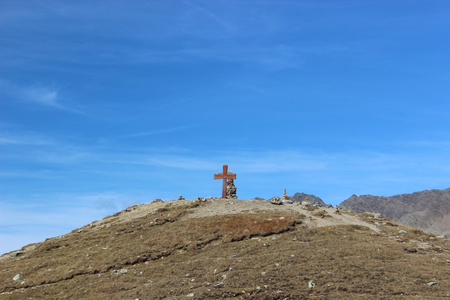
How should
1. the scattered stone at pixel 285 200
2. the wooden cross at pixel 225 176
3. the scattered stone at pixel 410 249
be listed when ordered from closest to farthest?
the scattered stone at pixel 410 249 < the scattered stone at pixel 285 200 < the wooden cross at pixel 225 176

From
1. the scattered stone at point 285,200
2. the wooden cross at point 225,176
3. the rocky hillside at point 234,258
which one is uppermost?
the wooden cross at point 225,176

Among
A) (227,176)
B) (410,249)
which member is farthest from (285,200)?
(410,249)

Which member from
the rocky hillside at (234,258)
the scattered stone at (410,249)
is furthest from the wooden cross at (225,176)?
the scattered stone at (410,249)

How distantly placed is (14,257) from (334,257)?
31.2 meters

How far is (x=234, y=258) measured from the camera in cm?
3328

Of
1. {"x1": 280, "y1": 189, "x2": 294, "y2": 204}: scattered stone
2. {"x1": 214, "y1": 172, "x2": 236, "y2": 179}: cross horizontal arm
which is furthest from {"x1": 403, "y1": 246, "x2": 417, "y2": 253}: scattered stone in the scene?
{"x1": 214, "y1": 172, "x2": 236, "y2": 179}: cross horizontal arm

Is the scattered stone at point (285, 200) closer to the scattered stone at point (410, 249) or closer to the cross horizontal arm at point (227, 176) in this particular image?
the cross horizontal arm at point (227, 176)

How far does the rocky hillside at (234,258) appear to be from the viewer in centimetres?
2808

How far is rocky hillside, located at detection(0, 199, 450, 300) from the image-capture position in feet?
92.1

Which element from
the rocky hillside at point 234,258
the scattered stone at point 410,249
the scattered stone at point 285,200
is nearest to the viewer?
the rocky hillside at point 234,258

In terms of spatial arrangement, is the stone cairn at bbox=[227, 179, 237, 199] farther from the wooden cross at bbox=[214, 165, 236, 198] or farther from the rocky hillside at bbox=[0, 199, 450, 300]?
the rocky hillside at bbox=[0, 199, 450, 300]

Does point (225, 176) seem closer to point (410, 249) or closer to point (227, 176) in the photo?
point (227, 176)

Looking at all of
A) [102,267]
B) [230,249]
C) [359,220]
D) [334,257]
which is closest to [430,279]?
[334,257]

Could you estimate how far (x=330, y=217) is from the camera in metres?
45.0
